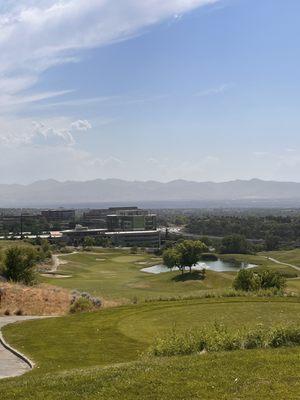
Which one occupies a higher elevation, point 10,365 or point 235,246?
point 10,365

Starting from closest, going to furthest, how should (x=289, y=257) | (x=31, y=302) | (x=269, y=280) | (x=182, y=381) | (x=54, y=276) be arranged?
(x=182, y=381) < (x=31, y=302) < (x=269, y=280) < (x=54, y=276) < (x=289, y=257)

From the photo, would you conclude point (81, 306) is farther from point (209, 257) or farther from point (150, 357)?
point (209, 257)

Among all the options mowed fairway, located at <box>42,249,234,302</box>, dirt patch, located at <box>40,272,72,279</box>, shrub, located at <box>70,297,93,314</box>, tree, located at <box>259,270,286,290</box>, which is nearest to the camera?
shrub, located at <box>70,297,93,314</box>

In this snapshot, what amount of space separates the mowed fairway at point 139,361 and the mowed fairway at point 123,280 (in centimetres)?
983

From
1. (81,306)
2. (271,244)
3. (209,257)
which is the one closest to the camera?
(81,306)

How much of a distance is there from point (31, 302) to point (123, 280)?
3918cm

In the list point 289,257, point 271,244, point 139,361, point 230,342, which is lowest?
point 289,257

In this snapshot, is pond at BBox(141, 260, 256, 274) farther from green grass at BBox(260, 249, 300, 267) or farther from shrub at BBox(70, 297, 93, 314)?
shrub at BBox(70, 297, 93, 314)

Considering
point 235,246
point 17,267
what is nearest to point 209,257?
point 235,246

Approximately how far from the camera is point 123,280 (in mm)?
65062

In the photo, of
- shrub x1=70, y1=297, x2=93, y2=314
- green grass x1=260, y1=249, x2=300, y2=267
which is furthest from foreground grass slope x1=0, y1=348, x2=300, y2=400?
green grass x1=260, y1=249, x2=300, y2=267

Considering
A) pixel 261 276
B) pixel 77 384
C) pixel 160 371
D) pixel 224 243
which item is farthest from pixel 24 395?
pixel 224 243

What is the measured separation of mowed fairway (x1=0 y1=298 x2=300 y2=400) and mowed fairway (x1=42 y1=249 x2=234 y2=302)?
983cm

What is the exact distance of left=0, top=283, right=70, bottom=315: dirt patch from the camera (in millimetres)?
24853
